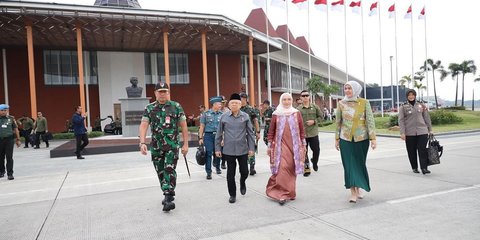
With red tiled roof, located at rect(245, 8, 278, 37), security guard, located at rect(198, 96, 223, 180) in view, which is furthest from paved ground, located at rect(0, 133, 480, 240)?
red tiled roof, located at rect(245, 8, 278, 37)

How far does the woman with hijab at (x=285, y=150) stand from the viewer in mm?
5066

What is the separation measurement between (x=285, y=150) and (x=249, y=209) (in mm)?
1037

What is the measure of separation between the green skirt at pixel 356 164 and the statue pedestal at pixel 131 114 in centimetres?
1260

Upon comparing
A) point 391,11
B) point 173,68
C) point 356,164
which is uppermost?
point 391,11

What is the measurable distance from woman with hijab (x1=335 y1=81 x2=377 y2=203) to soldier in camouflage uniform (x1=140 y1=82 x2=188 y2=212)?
2442 mm

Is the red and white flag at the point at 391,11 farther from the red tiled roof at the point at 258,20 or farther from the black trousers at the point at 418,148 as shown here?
the black trousers at the point at 418,148

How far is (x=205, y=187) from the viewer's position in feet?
20.5

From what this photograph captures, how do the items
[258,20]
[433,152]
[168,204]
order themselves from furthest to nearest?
1. [258,20]
2. [433,152]
3. [168,204]

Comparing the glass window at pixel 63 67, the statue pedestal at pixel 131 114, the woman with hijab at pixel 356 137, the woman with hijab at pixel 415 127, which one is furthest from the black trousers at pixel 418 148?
the glass window at pixel 63 67

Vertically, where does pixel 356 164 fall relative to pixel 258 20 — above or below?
below

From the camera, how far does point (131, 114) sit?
635 inches

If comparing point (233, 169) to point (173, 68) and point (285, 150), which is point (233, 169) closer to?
point (285, 150)

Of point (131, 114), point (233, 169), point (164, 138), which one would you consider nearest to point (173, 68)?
point (131, 114)

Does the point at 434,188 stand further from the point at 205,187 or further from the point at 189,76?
the point at 189,76
